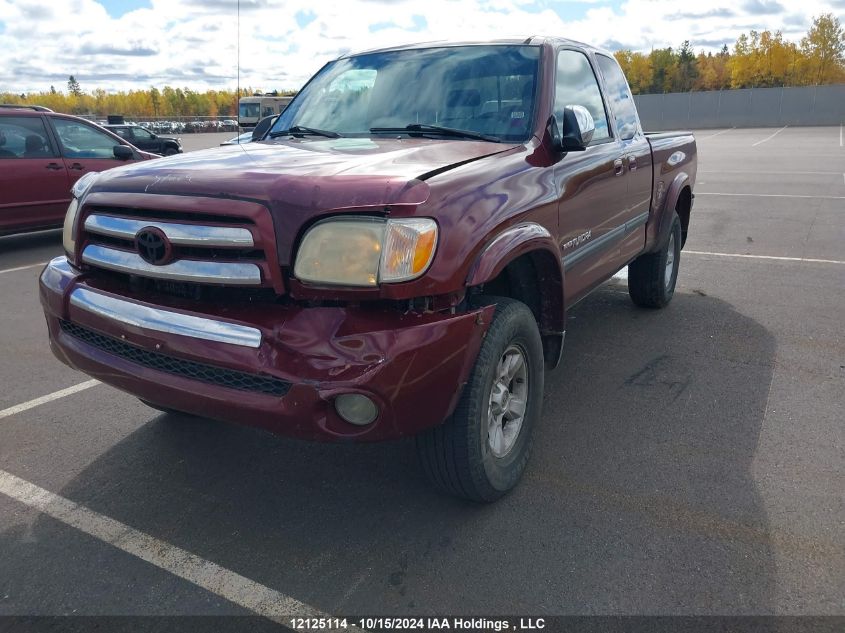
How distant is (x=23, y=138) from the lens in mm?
8883

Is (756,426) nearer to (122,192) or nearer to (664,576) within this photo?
(664,576)

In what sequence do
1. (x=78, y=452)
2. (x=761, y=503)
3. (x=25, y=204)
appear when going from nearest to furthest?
(x=761, y=503) → (x=78, y=452) → (x=25, y=204)

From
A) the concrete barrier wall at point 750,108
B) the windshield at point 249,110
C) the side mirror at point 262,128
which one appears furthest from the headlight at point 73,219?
the concrete barrier wall at point 750,108

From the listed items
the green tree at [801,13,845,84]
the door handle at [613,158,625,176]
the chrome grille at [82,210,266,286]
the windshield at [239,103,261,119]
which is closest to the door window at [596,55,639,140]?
the door handle at [613,158,625,176]

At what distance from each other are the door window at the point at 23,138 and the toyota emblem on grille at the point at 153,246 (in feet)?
24.0

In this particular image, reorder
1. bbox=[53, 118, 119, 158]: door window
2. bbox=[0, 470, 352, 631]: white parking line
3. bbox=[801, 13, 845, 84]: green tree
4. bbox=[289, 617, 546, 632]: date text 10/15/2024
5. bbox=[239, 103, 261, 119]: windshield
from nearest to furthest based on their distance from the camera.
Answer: bbox=[289, 617, 546, 632]: date text 10/15/2024, bbox=[0, 470, 352, 631]: white parking line, bbox=[53, 118, 119, 158]: door window, bbox=[239, 103, 261, 119]: windshield, bbox=[801, 13, 845, 84]: green tree

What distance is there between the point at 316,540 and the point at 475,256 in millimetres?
1268

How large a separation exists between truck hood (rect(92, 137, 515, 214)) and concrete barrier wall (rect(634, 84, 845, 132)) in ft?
175

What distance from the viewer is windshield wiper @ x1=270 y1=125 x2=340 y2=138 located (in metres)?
3.81

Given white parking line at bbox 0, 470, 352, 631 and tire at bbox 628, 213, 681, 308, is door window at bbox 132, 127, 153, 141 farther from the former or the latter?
white parking line at bbox 0, 470, 352, 631

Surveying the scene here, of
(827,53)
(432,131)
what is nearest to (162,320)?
(432,131)

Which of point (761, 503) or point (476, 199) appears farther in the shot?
point (761, 503)

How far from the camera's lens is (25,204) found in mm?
8750

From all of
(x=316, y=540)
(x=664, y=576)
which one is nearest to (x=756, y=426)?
(x=664, y=576)
